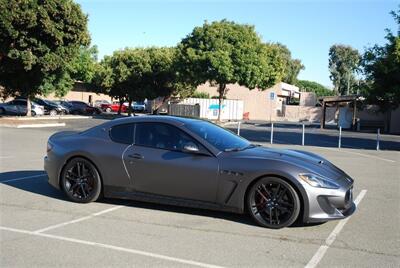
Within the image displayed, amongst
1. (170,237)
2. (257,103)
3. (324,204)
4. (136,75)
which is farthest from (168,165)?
(257,103)

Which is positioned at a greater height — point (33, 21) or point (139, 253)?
point (33, 21)

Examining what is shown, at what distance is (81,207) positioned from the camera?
7660mm

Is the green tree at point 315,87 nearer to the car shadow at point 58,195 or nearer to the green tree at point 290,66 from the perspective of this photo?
the green tree at point 290,66

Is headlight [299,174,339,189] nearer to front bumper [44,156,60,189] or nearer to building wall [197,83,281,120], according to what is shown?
front bumper [44,156,60,189]

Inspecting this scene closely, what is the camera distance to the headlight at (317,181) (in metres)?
6.50

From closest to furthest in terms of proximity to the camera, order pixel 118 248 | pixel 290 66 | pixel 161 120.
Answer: pixel 118 248 < pixel 161 120 < pixel 290 66

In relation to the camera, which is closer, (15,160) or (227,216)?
(227,216)

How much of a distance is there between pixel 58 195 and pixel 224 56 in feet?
102

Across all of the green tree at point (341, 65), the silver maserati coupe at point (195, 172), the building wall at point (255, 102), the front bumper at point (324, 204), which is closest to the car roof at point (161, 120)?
the silver maserati coupe at point (195, 172)

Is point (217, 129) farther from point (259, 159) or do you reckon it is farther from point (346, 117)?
point (346, 117)

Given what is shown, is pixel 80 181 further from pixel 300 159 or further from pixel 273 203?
pixel 300 159

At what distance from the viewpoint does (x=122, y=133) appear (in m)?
7.85

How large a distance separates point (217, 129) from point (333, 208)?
87.5 inches

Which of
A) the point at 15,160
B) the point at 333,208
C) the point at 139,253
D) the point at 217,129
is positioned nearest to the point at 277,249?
the point at 333,208
